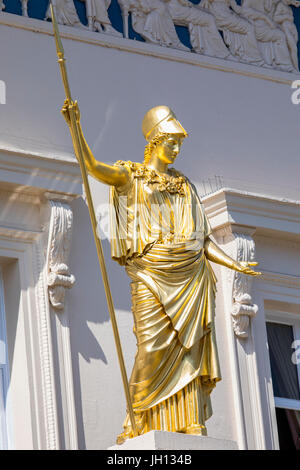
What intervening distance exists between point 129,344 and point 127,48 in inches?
69.5

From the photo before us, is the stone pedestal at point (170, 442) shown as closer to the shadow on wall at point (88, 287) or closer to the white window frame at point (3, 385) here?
the white window frame at point (3, 385)

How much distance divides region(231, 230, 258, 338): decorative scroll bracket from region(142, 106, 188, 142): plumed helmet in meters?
1.37

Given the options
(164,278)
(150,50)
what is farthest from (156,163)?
(150,50)

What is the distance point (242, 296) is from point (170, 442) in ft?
6.47

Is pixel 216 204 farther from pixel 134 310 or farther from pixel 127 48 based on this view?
pixel 134 310

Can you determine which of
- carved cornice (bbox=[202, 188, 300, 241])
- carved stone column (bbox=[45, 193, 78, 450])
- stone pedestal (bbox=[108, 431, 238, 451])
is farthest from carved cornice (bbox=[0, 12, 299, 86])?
stone pedestal (bbox=[108, 431, 238, 451])

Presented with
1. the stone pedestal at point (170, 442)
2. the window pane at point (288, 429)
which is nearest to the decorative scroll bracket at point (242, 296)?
the window pane at point (288, 429)

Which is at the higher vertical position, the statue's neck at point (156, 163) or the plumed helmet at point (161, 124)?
the plumed helmet at point (161, 124)

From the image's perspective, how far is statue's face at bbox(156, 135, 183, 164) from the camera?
775 cm

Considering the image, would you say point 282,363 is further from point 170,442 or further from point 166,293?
point 170,442

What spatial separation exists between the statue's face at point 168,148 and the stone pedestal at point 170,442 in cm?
136

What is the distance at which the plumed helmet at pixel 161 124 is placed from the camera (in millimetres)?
7734

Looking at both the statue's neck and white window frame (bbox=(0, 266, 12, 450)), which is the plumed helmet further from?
white window frame (bbox=(0, 266, 12, 450))

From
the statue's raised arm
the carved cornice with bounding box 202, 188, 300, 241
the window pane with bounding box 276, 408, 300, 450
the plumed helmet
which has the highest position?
the carved cornice with bounding box 202, 188, 300, 241
